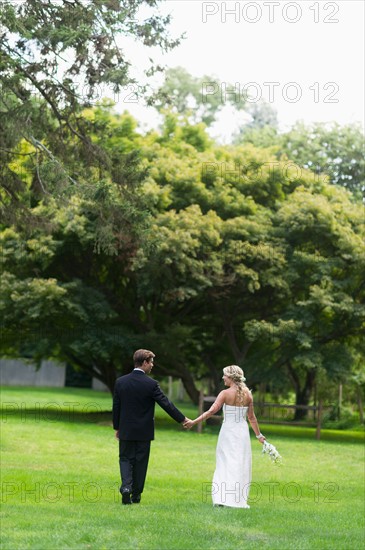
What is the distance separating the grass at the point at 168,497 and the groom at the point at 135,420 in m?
0.44

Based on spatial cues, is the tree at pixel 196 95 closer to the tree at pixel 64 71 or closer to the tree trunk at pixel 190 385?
the tree trunk at pixel 190 385

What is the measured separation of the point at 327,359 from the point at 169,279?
602 centimetres

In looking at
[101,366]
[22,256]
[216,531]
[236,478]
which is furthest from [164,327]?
[216,531]

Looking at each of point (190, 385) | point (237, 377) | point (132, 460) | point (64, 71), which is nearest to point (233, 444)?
point (237, 377)

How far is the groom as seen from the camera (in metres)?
12.1

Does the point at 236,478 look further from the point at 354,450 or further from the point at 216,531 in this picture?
the point at 354,450

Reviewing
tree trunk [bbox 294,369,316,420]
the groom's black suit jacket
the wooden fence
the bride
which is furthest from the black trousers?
tree trunk [bbox 294,369,316,420]

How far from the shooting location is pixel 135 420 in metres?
12.1

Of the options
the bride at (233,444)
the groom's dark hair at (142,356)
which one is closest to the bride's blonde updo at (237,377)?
the bride at (233,444)

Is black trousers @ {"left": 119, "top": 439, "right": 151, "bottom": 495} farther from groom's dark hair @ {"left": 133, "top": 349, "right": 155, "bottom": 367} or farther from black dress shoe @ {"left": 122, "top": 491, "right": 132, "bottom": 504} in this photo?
groom's dark hair @ {"left": 133, "top": 349, "right": 155, "bottom": 367}

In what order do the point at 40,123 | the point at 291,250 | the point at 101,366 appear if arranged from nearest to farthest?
1. the point at 40,123
2. the point at 291,250
3. the point at 101,366

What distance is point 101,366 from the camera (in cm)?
3678

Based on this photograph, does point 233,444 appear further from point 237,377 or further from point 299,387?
point 299,387

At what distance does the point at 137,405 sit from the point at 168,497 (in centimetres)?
273
